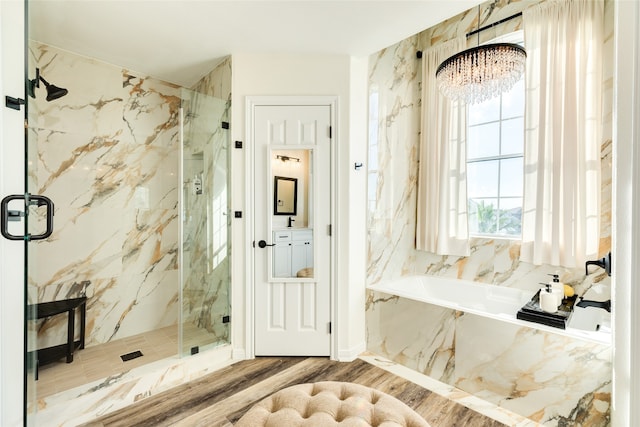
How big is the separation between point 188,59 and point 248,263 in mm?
1952

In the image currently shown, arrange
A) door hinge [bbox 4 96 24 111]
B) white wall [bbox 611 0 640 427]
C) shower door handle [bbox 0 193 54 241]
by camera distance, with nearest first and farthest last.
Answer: white wall [bbox 611 0 640 427] < shower door handle [bbox 0 193 54 241] < door hinge [bbox 4 96 24 111]

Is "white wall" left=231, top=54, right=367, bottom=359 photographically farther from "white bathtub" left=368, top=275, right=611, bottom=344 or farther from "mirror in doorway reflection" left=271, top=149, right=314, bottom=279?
"white bathtub" left=368, top=275, right=611, bottom=344

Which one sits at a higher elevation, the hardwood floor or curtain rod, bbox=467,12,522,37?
curtain rod, bbox=467,12,522,37

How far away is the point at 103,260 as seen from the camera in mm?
2742

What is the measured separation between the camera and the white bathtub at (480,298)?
1780mm

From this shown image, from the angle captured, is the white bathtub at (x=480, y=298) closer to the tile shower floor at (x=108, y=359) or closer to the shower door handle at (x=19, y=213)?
the tile shower floor at (x=108, y=359)

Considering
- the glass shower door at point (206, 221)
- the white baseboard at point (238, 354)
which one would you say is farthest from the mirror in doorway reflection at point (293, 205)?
the white baseboard at point (238, 354)

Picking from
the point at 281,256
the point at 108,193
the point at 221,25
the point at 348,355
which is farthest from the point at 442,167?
the point at 108,193

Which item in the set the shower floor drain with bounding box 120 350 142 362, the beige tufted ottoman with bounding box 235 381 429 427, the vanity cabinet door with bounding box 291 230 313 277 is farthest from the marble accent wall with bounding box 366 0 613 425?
the shower floor drain with bounding box 120 350 142 362

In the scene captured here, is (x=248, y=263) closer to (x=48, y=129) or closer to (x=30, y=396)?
(x=30, y=396)

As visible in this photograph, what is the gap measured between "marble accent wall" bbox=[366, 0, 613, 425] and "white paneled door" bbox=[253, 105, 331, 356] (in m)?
0.48

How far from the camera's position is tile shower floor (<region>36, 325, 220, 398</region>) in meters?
2.05

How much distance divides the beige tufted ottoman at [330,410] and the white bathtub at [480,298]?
1.11m

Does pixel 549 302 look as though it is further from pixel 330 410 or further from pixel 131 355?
pixel 131 355
